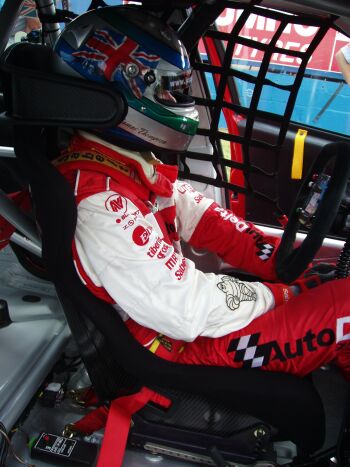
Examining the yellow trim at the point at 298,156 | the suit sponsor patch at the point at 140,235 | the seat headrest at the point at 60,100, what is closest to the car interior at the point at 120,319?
the seat headrest at the point at 60,100

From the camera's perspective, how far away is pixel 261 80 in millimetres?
1374

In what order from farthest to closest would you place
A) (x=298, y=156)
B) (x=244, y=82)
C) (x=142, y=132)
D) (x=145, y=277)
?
(x=298, y=156)
(x=244, y=82)
(x=142, y=132)
(x=145, y=277)

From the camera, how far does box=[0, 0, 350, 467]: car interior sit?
93cm

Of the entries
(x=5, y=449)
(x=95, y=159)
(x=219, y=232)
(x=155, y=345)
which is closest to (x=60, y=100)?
(x=95, y=159)

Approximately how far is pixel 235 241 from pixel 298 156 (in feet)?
1.99

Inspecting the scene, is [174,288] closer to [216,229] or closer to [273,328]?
[273,328]

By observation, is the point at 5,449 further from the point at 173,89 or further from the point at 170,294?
the point at 173,89

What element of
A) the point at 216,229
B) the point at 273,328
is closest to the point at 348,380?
the point at 273,328

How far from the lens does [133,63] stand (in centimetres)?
99

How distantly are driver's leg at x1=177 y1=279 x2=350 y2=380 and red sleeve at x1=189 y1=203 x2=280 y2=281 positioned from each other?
13.3 inches

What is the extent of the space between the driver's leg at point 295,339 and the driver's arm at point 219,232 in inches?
14.1

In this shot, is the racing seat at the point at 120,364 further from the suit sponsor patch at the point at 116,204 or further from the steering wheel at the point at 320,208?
the steering wheel at the point at 320,208

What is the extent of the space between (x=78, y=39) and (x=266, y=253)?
28.7 inches

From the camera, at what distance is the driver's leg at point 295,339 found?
97 centimetres
